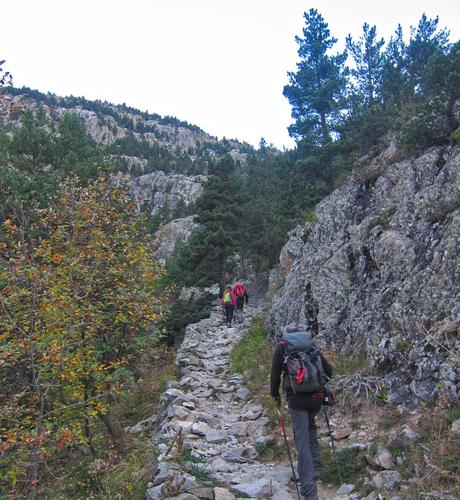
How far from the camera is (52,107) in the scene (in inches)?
5438

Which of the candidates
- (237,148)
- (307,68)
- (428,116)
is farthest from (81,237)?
(237,148)

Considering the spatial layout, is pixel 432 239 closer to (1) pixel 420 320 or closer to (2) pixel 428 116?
(1) pixel 420 320

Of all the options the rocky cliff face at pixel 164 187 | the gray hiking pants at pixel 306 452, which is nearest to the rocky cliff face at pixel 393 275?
the gray hiking pants at pixel 306 452

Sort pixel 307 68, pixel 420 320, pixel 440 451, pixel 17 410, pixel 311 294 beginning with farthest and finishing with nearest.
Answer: pixel 307 68 → pixel 311 294 → pixel 420 320 → pixel 17 410 → pixel 440 451

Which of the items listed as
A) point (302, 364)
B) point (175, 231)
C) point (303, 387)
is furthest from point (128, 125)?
point (303, 387)

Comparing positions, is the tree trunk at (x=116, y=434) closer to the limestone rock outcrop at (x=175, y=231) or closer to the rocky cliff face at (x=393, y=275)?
the rocky cliff face at (x=393, y=275)

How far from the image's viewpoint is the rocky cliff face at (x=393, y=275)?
693 centimetres

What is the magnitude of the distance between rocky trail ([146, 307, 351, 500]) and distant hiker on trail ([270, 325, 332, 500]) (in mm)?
608

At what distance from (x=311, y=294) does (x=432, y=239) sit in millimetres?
4716

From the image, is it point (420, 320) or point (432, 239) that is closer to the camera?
point (420, 320)

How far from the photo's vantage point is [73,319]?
7.65 m

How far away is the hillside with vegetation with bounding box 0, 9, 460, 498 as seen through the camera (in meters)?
6.96

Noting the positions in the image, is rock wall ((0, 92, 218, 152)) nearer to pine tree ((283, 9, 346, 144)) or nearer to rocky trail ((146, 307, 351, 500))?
pine tree ((283, 9, 346, 144))

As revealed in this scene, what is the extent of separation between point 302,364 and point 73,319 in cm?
446
